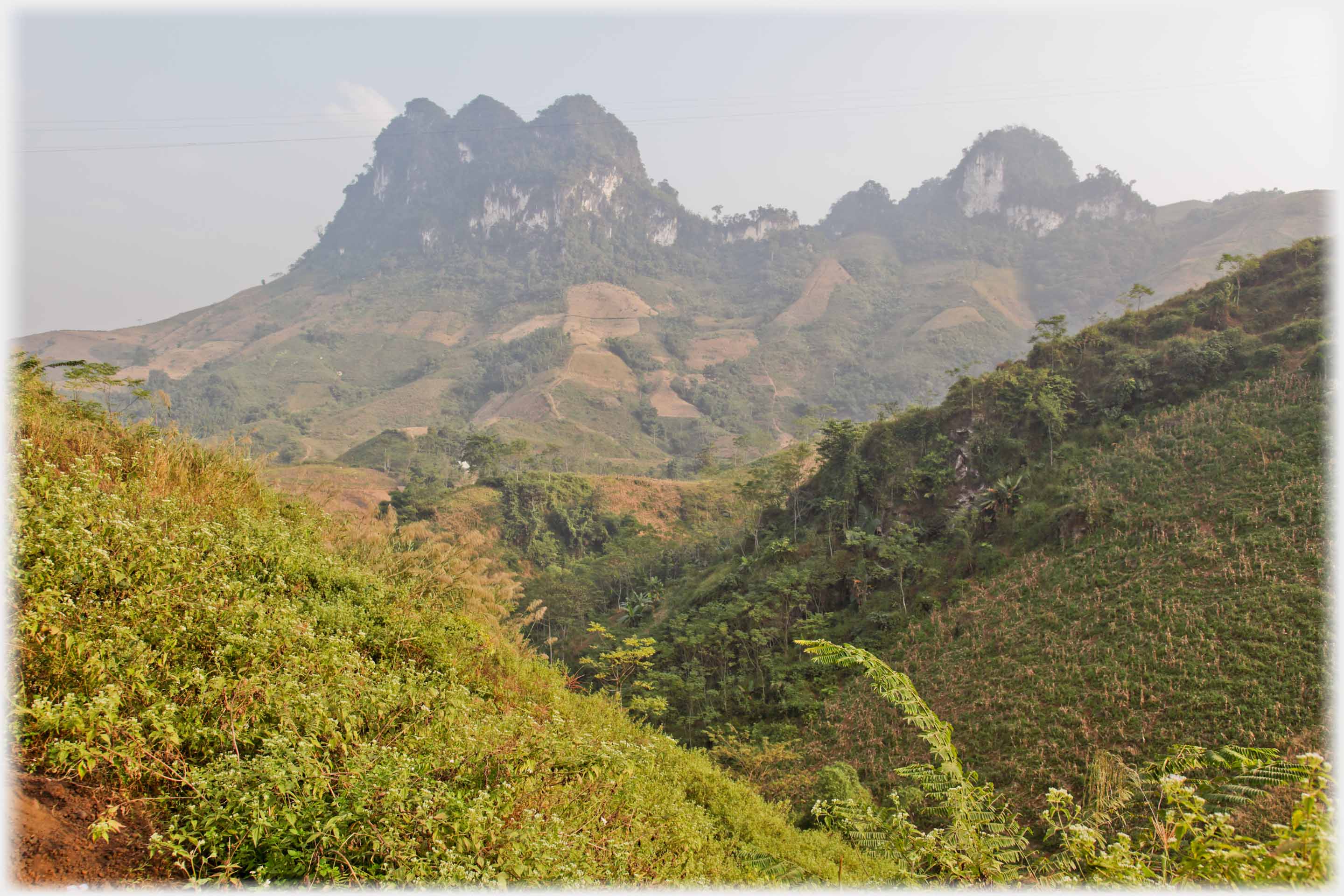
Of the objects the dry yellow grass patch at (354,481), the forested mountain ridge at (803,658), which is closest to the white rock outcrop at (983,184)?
the dry yellow grass patch at (354,481)

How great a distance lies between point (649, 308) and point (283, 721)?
6066 inches

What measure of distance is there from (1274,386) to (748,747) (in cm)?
1536

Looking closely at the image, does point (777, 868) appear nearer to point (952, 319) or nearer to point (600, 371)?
point (600, 371)

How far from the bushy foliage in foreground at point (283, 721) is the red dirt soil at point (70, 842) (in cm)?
8

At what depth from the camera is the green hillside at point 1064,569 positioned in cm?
1123

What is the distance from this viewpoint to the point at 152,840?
2.83 meters

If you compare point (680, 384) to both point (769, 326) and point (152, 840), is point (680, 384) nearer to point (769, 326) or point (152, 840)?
point (769, 326)

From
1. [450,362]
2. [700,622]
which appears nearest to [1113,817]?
[700,622]

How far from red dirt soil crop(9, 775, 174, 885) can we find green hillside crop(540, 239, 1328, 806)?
10629 millimetres

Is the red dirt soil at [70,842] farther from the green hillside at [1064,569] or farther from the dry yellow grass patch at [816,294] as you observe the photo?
the dry yellow grass patch at [816,294]

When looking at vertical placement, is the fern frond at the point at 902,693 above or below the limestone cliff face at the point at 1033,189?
below

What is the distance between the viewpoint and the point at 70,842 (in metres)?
2.97

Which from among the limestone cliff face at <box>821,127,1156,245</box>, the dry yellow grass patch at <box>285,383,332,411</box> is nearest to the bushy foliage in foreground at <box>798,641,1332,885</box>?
the dry yellow grass patch at <box>285,383,332,411</box>

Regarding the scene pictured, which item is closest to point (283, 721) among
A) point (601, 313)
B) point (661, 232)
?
point (601, 313)
